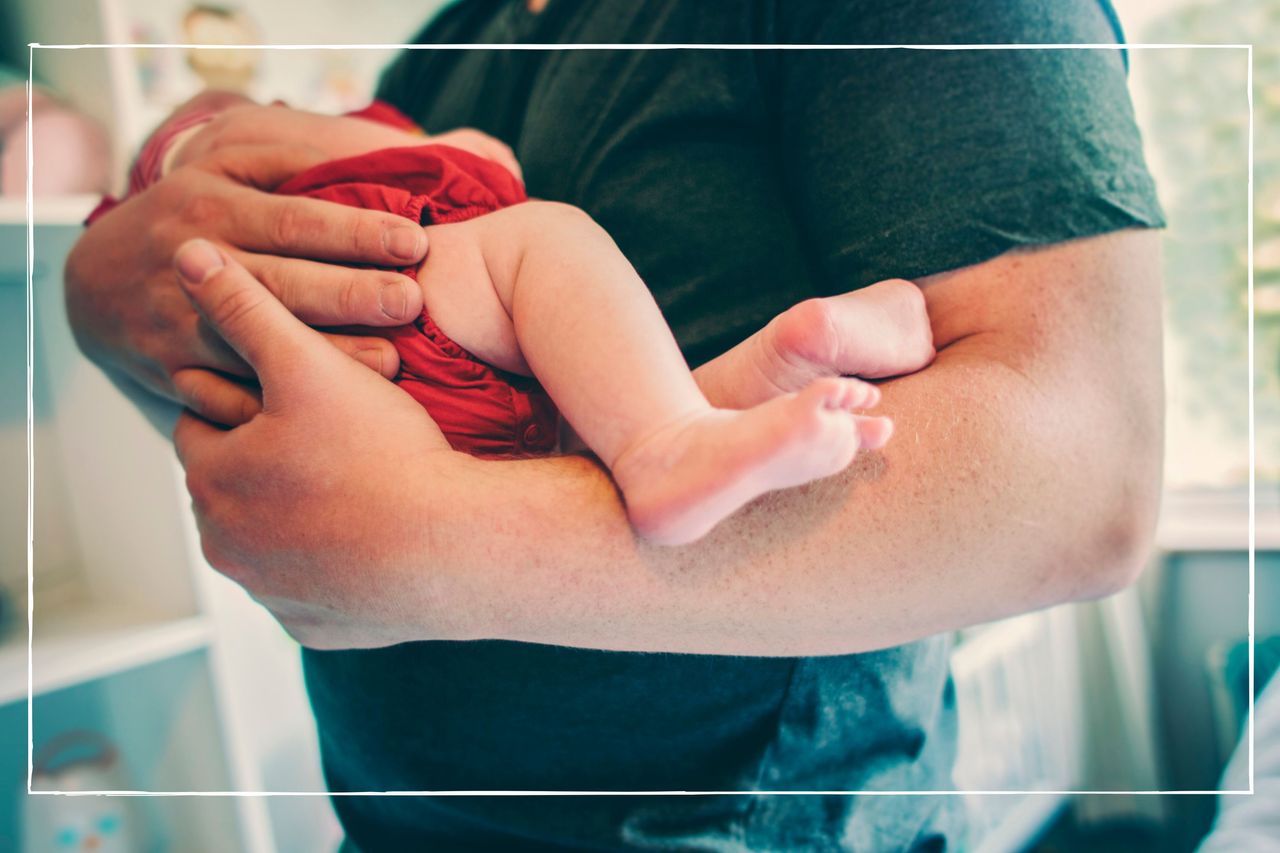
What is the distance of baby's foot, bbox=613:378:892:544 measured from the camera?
10.7 inches

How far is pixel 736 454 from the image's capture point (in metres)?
0.28

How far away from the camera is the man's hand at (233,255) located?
396 millimetres

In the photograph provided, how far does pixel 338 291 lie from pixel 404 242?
4 centimetres

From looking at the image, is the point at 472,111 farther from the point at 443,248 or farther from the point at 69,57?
the point at 69,57

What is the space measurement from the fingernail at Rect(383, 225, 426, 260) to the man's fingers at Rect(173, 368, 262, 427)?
0.13m

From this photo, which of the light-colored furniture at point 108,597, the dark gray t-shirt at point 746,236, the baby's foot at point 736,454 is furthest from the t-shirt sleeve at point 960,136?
the light-colored furniture at point 108,597

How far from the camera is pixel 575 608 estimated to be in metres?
0.34

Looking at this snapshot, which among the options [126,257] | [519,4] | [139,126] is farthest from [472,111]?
[139,126]

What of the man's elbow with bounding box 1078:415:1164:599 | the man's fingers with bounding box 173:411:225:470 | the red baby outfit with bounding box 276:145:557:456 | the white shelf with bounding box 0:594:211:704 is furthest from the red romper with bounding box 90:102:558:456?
the white shelf with bounding box 0:594:211:704

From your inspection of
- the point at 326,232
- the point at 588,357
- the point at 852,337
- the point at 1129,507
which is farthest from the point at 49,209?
the point at 1129,507

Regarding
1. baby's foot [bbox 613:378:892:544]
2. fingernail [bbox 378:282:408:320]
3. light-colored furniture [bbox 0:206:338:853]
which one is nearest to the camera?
baby's foot [bbox 613:378:892:544]

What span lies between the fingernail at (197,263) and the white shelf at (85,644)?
0.45 m

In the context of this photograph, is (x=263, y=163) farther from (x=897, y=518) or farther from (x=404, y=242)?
(x=897, y=518)

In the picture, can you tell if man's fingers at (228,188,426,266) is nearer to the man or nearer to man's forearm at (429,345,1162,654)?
the man
